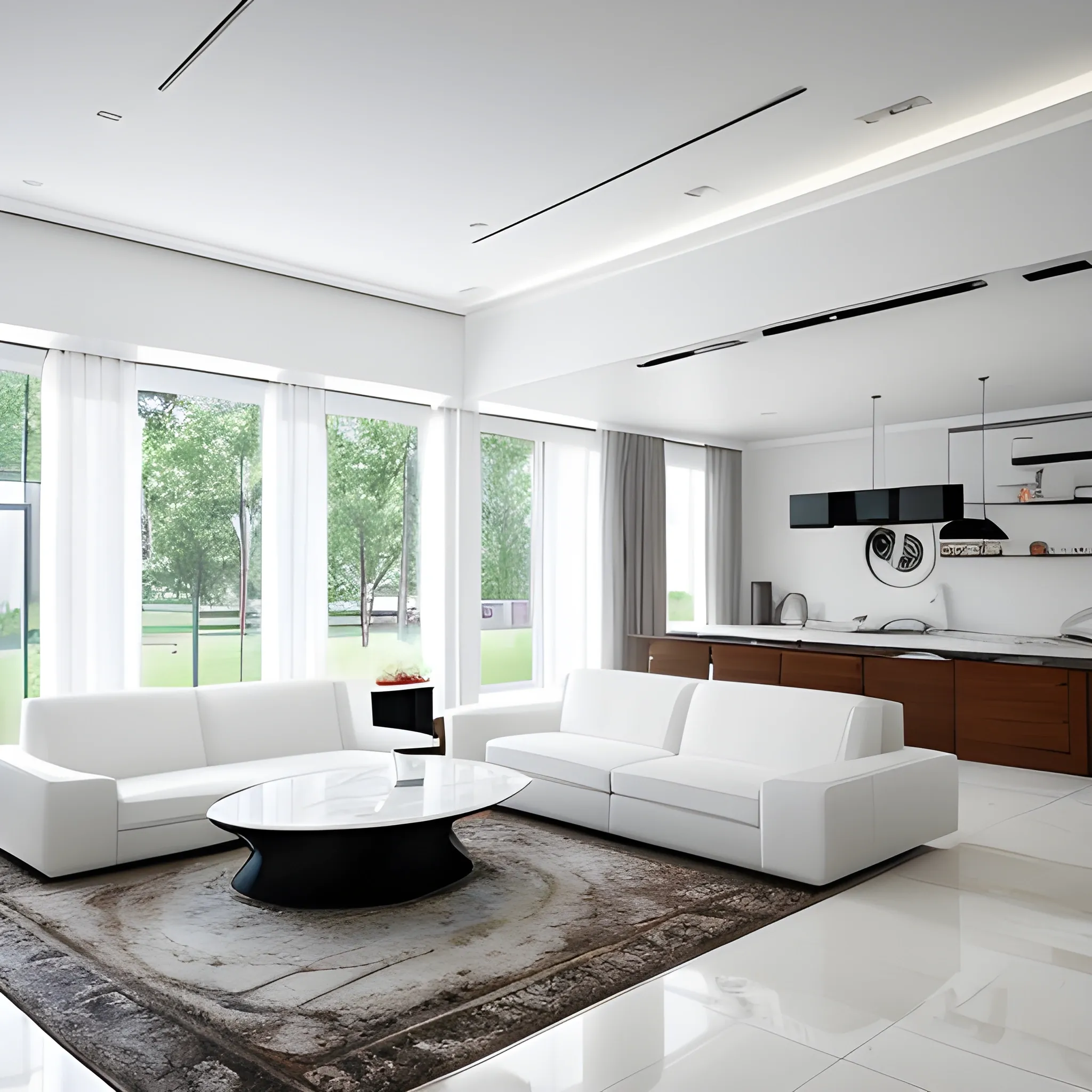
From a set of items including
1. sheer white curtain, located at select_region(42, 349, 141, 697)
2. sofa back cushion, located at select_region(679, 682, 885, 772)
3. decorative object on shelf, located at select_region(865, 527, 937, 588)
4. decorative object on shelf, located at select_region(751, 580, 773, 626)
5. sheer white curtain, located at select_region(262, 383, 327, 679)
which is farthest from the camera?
decorative object on shelf, located at select_region(751, 580, 773, 626)

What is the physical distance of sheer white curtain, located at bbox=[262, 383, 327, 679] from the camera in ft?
21.9

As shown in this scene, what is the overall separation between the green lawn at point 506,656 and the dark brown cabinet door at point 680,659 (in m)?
1.08

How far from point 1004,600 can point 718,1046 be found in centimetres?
655

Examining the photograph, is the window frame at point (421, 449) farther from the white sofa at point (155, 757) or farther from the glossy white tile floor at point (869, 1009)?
the glossy white tile floor at point (869, 1009)

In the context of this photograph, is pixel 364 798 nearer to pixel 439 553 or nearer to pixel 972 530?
pixel 439 553

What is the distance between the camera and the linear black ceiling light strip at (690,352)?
562cm

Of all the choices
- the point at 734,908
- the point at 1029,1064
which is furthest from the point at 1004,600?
the point at 1029,1064

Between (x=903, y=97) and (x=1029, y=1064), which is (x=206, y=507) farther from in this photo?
(x=1029, y=1064)

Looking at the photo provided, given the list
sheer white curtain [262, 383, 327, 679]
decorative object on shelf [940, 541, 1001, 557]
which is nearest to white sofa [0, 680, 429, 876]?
sheer white curtain [262, 383, 327, 679]

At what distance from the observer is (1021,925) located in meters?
3.42

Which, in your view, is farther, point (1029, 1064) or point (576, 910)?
point (576, 910)

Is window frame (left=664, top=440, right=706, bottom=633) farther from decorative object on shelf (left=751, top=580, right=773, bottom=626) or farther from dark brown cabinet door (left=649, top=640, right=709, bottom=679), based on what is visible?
dark brown cabinet door (left=649, top=640, right=709, bottom=679)

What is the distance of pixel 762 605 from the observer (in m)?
9.77

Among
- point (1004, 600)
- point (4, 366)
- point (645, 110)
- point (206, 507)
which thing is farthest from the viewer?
point (1004, 600)
